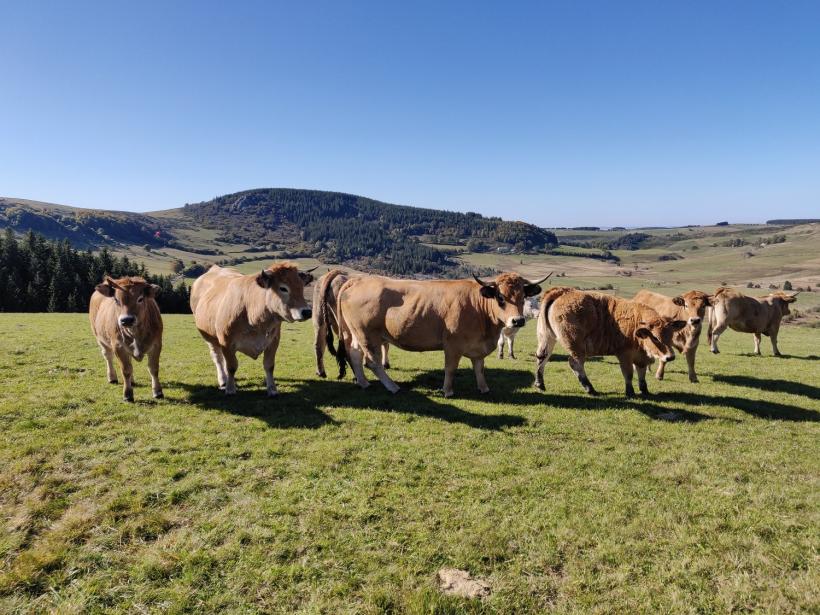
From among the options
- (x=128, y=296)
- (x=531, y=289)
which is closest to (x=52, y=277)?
(x=128, y=296)

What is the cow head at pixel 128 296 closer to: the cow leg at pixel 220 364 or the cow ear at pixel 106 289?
the cow ear at pixel 106 289

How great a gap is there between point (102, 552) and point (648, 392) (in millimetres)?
11565

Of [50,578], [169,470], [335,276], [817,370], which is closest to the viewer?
[50,578]

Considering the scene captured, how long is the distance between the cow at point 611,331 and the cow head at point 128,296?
994cm

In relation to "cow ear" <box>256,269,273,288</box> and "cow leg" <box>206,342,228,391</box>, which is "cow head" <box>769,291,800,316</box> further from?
"cow leg" <box>206,342,228,391</box>

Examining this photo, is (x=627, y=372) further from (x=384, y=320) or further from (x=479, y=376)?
(x=384, y=320)

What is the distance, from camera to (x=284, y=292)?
924 cm

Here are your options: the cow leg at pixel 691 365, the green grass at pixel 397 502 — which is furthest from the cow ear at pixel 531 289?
the cow leg at pixel 691 365

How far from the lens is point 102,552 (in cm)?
454

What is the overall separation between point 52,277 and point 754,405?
75.2 meters

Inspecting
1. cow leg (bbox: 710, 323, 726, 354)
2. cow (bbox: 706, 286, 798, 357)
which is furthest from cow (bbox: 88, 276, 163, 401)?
cow leg (bbox: 710, 323, 726, 354)

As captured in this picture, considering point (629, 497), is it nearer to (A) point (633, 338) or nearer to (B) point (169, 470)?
(A) point (633, 338)

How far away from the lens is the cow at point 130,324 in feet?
28.8

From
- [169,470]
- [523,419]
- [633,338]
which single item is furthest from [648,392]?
[169,470]
